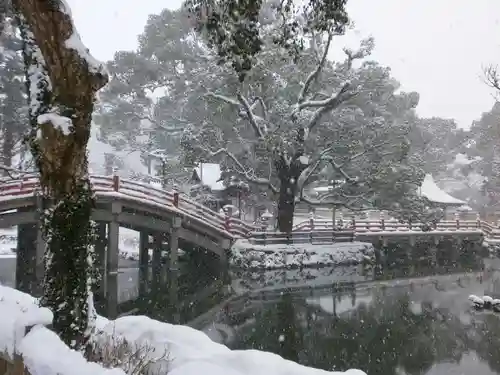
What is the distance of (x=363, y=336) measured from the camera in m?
11.8

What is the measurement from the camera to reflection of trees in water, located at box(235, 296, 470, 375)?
33.0ft

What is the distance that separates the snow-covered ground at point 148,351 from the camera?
3.63m

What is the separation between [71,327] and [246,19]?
446 cm

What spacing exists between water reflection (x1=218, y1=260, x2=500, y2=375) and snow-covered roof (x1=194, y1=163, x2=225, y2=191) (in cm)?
1049

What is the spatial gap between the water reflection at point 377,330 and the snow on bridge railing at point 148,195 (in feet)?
16.0

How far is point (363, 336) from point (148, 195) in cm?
990

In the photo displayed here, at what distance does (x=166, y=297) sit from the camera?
15.2m

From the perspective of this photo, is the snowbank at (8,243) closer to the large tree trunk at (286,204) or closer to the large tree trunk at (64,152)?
the large tree trunk at (286,204)

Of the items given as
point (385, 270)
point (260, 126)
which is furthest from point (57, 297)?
point (385, 270)

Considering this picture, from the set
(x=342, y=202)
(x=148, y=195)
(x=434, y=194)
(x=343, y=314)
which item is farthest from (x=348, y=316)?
(x=434, y=194)

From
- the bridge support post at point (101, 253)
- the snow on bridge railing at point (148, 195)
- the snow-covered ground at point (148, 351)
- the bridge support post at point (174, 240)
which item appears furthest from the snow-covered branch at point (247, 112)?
the snow-covered ground at point (148, 351)

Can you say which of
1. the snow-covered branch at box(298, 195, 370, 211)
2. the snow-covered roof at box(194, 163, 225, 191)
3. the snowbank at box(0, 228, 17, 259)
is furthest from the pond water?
the snowbank at box(0, 228, 17, 259)

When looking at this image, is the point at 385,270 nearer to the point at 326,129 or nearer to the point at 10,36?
the point at 326,129

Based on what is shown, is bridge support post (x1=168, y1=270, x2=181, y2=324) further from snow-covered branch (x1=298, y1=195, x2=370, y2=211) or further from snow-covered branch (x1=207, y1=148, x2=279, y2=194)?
snow-covered branch (x1=298, y1=195, x2=370, y2=211)
